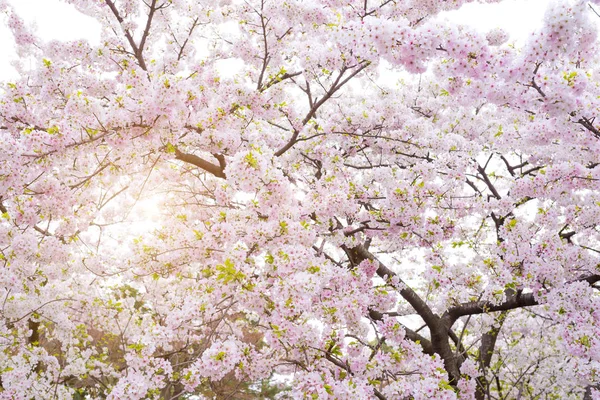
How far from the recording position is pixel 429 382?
4.09 meters

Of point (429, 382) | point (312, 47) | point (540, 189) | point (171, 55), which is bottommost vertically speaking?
point (429, 382)

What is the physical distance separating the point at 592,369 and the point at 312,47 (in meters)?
6.03

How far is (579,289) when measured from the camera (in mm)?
5484

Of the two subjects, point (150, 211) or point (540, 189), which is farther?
point (150, 211)

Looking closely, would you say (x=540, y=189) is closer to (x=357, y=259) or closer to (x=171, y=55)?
(x=357, y=259)

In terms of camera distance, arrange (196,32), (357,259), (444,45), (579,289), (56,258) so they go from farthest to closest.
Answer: (196,32)
(357,259)
(56,258)
(579,289)
(444,45)

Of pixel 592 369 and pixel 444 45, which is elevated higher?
pixel 444 45

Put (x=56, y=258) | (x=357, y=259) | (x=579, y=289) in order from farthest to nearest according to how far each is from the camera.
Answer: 1. (x=357, y=259)
2. (x=56, y=258)
3. (x=579, y=289)

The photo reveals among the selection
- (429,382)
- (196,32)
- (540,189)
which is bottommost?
(429,382)

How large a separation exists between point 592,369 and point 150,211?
751 cm

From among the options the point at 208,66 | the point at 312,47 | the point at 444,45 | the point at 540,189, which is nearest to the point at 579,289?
the point at 540,189

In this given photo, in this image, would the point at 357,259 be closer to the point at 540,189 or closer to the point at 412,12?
the point at 540,189

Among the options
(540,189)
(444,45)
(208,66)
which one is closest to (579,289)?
(540,189)

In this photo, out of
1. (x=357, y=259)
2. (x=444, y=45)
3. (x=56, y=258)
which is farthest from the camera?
(x=357, y=259)
